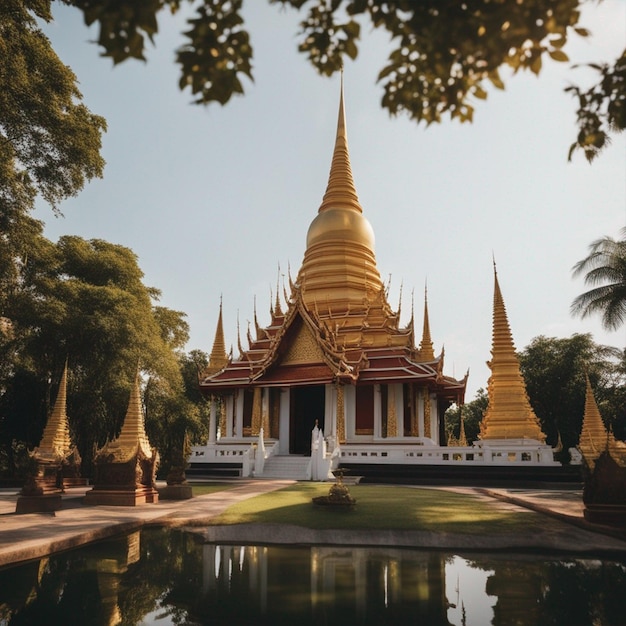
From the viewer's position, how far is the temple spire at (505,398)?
57.5ft

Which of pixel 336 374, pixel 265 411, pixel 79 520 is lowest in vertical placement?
pixel 79 520

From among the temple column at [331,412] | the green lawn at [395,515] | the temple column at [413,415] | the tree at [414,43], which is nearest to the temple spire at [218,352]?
the temple column at [331,412]

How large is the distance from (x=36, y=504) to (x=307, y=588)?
6.15m

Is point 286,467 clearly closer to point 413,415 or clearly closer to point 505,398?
point 413,415

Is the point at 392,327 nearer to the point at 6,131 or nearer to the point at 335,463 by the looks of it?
the point at 335,463

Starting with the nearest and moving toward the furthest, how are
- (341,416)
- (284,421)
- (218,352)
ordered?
(341,416) < (284,421) < (218,352)

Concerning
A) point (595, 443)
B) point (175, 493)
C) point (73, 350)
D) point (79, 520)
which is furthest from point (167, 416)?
point (595, 443)

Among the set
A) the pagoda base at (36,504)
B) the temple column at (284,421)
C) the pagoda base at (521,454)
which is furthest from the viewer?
the temple column at (284,421)

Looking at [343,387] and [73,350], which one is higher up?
[73,350]

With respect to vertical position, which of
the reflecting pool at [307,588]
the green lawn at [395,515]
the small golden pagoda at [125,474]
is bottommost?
the reflecting pool at [307,588]

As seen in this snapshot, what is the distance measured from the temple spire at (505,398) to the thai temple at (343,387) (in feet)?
0.12

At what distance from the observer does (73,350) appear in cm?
2159

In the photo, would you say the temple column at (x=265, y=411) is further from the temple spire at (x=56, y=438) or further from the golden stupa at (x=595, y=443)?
the golden stupa at (x=595, y=443)

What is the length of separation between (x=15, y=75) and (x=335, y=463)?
13.6m
